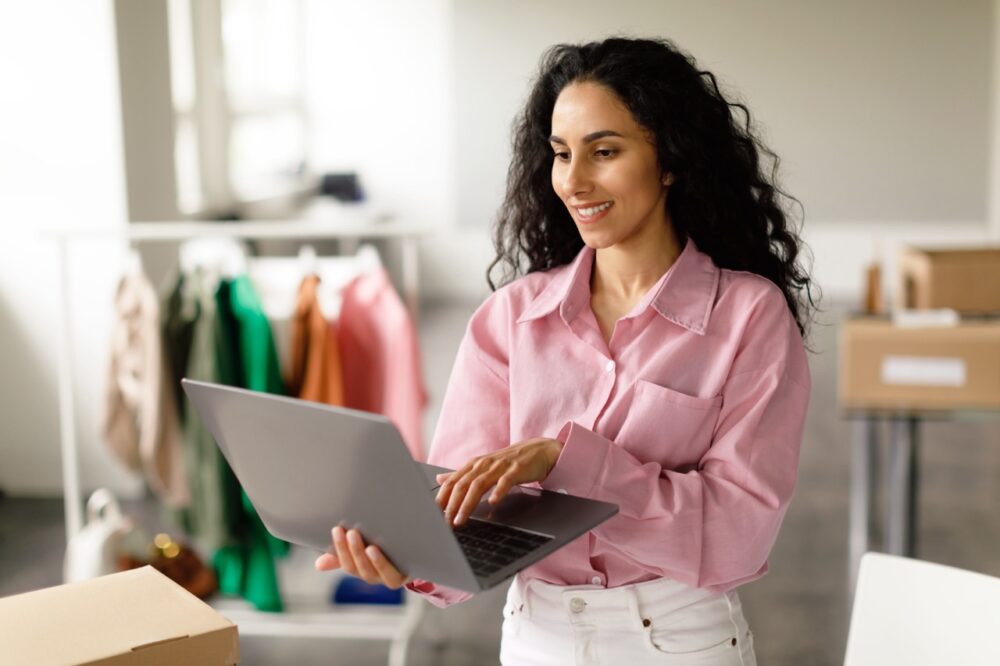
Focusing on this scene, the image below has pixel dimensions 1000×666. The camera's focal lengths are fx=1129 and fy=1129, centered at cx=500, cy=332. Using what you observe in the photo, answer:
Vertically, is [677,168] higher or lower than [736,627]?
higher

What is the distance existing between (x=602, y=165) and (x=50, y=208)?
12.1 ft

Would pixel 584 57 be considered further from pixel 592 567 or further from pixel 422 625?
pixel 422 625

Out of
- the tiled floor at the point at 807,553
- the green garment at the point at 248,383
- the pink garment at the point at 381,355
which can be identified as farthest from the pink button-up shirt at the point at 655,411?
the green garment at the point at 248,383

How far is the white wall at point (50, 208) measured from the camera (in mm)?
4465

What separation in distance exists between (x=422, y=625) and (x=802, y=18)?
6.51 meters

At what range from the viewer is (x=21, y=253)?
15.1 ft

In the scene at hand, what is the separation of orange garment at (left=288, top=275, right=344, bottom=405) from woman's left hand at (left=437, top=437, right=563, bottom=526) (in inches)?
60.6

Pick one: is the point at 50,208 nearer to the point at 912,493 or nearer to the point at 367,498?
the point at 912,493

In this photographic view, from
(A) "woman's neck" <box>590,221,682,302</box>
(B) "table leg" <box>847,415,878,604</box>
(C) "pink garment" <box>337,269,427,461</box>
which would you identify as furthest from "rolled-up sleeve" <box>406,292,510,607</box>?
(B) "table leg" <box>847,415,878,604</box>

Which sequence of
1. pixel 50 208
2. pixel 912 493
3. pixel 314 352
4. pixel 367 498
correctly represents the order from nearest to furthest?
pixel 367 498
pixel 314 352
pixel 912 493
pixel 50 208

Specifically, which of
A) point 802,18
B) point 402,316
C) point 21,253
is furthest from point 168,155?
point 802,18

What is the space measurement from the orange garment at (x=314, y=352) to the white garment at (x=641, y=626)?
145 cm

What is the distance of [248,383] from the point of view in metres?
2.88

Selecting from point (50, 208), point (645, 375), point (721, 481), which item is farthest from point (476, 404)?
point (50, 208)
